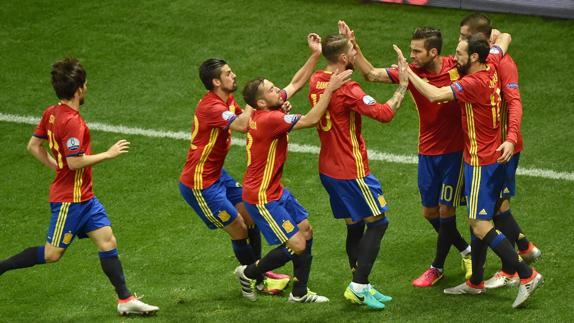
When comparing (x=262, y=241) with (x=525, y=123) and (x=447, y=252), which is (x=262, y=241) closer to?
(x=447, y=252)

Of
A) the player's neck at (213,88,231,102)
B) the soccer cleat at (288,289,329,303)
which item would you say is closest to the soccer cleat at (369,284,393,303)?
the soccer cleat at (288,289,329,303)

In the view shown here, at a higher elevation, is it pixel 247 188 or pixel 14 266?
pixel 247 188

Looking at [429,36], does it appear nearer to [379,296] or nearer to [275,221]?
[275,221]

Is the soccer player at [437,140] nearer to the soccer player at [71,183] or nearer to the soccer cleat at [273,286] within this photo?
the soccer cleat at [273,286]

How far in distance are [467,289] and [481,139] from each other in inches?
59.2

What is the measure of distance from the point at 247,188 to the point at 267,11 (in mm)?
7889

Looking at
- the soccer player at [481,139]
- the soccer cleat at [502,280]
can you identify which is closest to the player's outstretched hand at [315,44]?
the soccer player at [481,139]

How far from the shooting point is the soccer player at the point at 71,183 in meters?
9.61

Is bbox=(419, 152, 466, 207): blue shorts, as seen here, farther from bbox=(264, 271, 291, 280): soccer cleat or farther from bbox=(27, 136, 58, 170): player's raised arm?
bbox=(27, 136, 58, 170): player's raised arm

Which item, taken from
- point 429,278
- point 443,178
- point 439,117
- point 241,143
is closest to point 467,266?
point 429,278

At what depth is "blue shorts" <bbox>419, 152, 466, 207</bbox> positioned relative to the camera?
1052 cm

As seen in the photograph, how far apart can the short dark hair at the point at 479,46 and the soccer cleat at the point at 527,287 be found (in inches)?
77.8

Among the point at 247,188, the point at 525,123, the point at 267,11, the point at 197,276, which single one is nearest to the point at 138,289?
the point at 197,276

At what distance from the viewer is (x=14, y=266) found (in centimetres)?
1015
